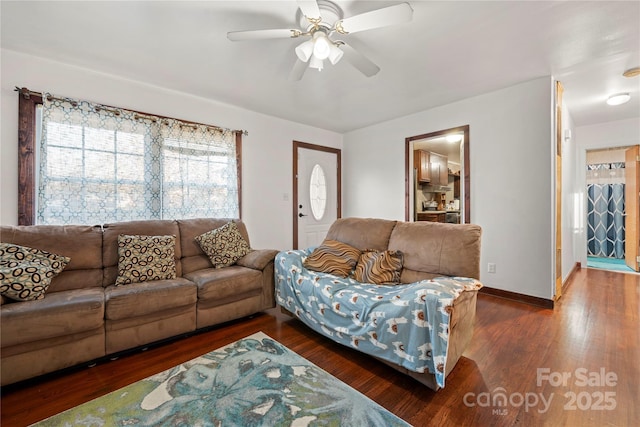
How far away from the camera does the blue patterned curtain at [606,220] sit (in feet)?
17.9

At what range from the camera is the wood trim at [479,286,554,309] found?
2.97 m

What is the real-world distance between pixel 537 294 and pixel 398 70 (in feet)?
9.63

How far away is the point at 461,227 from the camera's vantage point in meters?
2.18

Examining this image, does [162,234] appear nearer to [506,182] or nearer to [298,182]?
[298,182]

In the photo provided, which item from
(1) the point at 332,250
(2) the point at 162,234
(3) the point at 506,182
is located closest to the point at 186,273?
(2) the point at 162,234

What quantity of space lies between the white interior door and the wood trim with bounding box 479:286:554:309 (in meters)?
→ 2.71

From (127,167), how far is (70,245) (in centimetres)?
107

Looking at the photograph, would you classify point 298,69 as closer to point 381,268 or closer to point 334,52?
point 334,52

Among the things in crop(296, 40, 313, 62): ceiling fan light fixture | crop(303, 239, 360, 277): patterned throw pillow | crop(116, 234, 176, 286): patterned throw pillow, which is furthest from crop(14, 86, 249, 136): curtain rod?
crop(303, 239, 360, 277): patterned throw pillow

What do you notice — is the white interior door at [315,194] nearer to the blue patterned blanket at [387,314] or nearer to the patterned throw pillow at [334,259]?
the patterned throw pillow at [334,259]

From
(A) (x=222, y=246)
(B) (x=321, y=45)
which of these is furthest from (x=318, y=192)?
(B) (x=321, y=45)

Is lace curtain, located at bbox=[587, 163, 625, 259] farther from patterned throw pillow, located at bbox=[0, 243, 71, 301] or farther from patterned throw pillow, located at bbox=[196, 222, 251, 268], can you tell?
patterned throw pillow, located at bbox=[0, 243, 71, 301]

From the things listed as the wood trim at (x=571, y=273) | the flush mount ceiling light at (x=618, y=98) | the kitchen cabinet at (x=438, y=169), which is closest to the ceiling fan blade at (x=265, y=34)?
the flush mount ceiling light at (x=618, y=98)

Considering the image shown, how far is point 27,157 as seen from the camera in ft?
8.23
